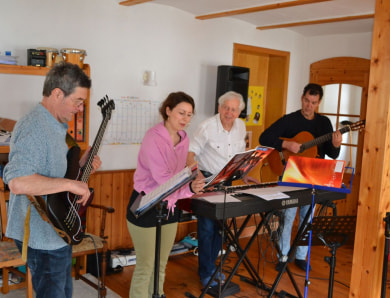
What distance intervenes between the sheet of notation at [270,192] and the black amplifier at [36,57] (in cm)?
171

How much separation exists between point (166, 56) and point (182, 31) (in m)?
0.31

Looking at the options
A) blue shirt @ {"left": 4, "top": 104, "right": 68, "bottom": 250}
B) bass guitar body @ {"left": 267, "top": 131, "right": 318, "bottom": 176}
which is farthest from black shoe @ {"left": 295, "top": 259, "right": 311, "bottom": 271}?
blue shirt @ {"left": 4, "top": 104, "right": 68, "bottom": 250}

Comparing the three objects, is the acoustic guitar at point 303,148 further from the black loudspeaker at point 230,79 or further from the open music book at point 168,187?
the open music book at point 168,187

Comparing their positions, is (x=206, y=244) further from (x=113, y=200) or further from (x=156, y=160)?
(x=156, y=160)

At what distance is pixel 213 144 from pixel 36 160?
179 cm

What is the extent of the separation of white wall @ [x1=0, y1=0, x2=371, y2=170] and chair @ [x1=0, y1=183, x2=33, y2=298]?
692 mm

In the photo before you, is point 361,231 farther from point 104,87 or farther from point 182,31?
point 182,31

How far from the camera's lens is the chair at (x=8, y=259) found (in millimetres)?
2801

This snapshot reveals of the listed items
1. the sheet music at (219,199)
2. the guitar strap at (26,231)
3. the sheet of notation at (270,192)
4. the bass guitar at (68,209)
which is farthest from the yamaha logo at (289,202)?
the guitar strap at (26,231)

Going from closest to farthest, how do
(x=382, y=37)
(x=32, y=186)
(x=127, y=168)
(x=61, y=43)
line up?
(x=32, y=186)
(x=382, y=37)
(x=61, y=43)
(x=127, y=168)

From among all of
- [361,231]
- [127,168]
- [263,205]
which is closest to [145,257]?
[263,205]

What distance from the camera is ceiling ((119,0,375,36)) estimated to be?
3.63 m

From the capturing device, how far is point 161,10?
13.2 feet

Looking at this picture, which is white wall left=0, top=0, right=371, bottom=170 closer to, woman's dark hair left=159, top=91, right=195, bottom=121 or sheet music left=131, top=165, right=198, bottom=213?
woman's dark hair left=159, top=91, right=195, bottom=121
